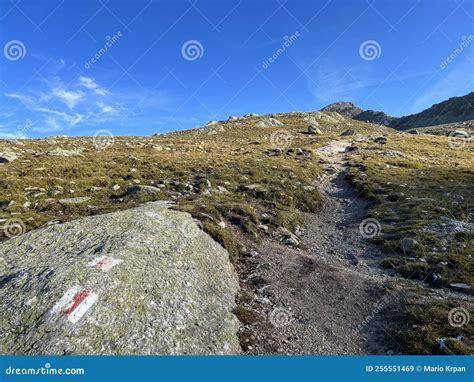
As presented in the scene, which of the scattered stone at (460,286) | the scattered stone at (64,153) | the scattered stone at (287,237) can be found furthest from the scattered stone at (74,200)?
the scattered stone at (460,286)

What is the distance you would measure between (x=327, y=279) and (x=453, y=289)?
15.9 ft

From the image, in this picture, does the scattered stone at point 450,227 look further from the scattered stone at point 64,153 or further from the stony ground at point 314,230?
the scattered stone at point 64,153

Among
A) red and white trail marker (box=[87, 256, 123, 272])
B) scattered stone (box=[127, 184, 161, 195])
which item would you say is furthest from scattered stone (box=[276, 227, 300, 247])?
red and white trail marker (box=[87, 256, 123, 272])

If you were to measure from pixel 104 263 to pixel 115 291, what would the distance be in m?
1.32

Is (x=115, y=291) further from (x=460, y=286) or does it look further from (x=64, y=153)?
(x=64, y=153)

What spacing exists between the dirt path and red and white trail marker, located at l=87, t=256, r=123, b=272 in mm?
4821

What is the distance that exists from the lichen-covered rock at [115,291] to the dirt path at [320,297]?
1169 mm

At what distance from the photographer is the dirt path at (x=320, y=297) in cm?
1179

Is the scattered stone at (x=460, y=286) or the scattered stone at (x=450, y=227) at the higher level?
the scattered stone at (x=450, y=227)

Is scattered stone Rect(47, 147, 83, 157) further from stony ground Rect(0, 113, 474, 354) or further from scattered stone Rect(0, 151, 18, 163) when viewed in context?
scattered stone Rect(0, 151, 18, 163)

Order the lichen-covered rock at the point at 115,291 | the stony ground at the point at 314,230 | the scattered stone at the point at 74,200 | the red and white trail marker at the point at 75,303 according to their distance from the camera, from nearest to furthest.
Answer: the lichen-covered rock at the point at 115,291, the red and white trail marker at the point at 75,303, the stony ground at the point at 314,230, the scattered stone at the point at 74,200

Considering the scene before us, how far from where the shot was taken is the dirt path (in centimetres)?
1179

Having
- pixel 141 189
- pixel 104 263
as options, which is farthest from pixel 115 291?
pixel 141 189

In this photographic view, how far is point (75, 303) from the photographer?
10.3 meters
